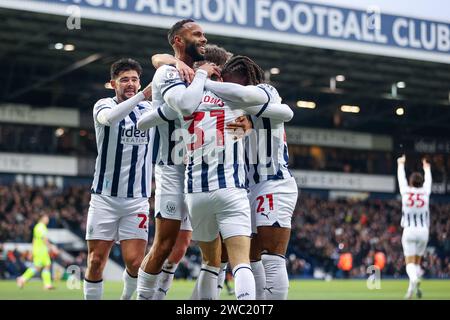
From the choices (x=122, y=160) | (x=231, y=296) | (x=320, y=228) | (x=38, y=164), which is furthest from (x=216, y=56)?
(x=320, y=228)

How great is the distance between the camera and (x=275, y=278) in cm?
710

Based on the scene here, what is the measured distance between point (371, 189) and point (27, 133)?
15320mm

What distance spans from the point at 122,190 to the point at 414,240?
27.1 ft

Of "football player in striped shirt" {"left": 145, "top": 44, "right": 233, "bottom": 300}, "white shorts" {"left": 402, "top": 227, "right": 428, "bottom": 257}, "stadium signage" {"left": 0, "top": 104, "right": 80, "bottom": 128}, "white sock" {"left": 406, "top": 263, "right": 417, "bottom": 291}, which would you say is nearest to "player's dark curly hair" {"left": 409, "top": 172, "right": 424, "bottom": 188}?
"white shorts" {"left": 402, "top": 227, "right": 428, "bottom": 257}

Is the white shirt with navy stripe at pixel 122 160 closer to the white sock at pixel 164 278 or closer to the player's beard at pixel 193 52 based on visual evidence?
the white sock at pixel 164 278

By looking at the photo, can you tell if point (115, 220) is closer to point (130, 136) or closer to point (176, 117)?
point (130, 136)

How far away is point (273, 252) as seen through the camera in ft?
23.6

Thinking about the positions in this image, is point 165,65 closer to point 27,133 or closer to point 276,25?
point 276,25

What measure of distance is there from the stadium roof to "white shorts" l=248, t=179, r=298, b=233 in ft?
54.2

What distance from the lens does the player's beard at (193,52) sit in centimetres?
748

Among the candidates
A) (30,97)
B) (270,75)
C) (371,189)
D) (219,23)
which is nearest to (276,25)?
(219,23)

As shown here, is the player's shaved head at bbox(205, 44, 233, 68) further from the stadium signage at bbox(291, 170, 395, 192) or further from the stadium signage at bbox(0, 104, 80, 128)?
the stadium signage at bbox(291, 170, 395, 192)

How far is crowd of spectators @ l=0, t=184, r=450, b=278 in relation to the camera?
29.4 m

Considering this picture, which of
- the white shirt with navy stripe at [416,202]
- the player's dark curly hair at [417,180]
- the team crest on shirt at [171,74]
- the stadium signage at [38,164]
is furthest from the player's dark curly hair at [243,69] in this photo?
the stadium signage at [38,164]
